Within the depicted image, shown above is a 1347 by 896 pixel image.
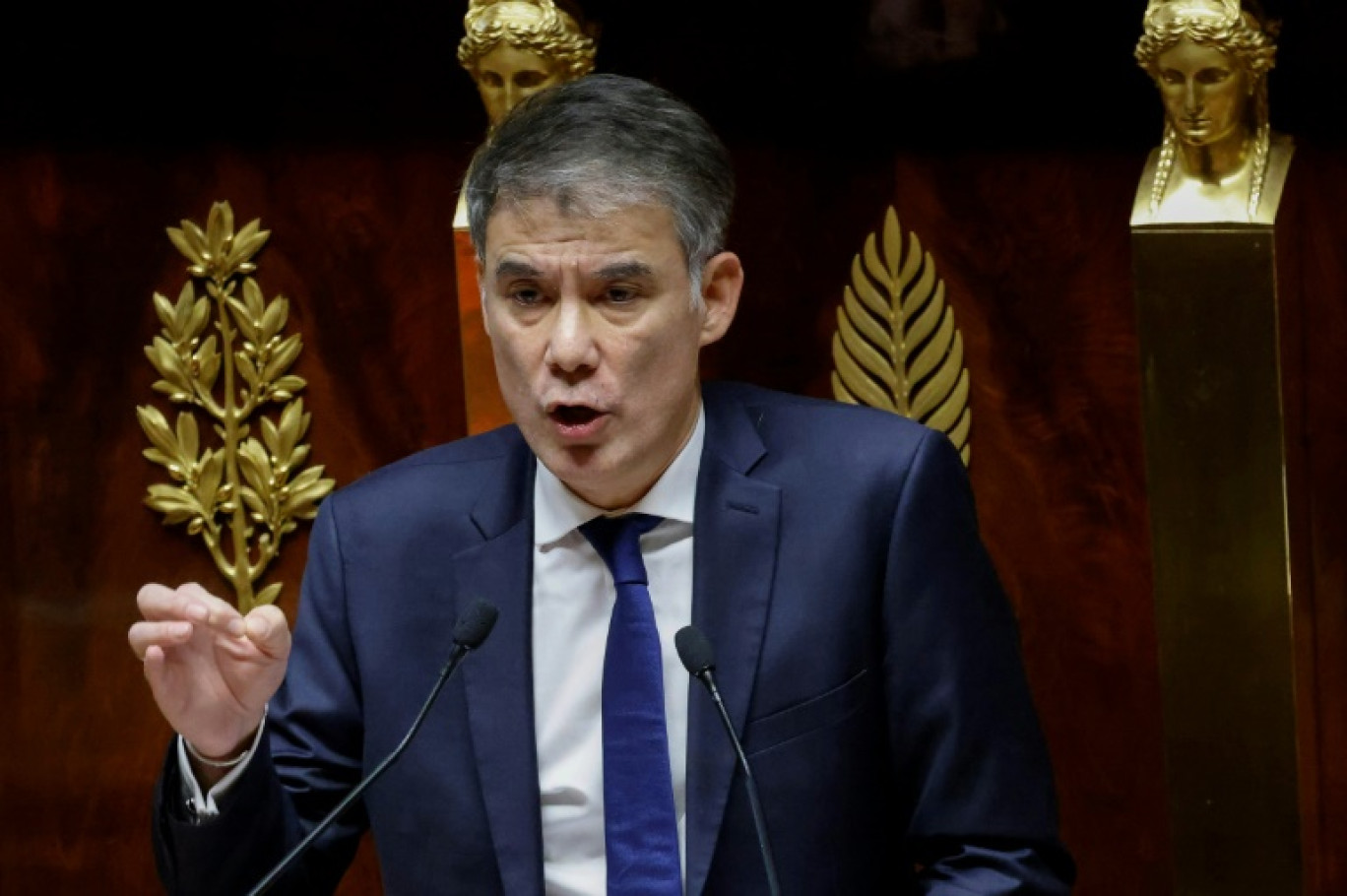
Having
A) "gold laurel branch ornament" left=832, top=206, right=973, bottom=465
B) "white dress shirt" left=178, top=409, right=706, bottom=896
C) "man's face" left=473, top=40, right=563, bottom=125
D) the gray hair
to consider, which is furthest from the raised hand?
"gold laurel branch ornament" left=832, top=206, right=973, bottom=465

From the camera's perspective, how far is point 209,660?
1.63 meters

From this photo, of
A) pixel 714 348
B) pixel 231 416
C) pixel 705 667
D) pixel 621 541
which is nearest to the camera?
pixel 705 667

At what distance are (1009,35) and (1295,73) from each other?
0.83 feet

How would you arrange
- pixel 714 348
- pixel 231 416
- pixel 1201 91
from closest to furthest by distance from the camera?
pixel 1201 91 → pixel 714 348 → pixel 231 416

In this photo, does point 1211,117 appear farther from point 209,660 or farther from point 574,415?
point 209,660

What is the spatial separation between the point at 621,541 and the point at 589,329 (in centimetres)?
18

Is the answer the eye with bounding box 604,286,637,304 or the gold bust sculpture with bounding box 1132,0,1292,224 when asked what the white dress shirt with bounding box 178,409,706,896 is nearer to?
the eye with bounding box 604,286,637,304

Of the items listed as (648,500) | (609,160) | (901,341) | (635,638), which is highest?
(609,160)

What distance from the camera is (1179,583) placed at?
2.03 m

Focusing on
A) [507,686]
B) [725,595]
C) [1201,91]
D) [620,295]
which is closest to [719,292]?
[620,295]

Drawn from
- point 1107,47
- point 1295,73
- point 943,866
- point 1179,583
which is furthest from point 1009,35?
point 943,866

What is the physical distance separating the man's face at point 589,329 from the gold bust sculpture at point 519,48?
35cm

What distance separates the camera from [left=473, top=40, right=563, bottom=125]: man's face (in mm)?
2084

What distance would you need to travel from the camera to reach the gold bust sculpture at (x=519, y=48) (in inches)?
81.7
